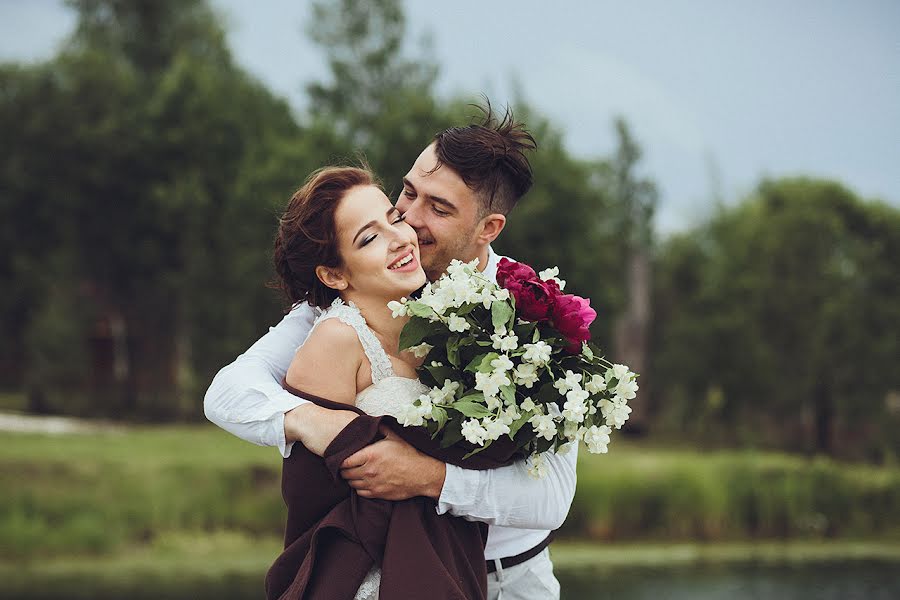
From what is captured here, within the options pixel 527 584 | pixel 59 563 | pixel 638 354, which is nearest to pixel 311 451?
pixel 527 584

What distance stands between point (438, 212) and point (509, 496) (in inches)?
48.8

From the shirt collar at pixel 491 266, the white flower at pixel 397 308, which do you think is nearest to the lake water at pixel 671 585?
the shirt collar at pixel 491 266

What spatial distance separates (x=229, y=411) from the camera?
9.97 feet

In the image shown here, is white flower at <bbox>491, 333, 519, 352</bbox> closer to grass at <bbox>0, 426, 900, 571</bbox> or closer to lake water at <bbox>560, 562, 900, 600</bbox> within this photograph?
lake water at <bbox>560, 562, 900, 600</bbox>

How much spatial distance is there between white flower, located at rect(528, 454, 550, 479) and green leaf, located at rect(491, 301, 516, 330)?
1.33ft

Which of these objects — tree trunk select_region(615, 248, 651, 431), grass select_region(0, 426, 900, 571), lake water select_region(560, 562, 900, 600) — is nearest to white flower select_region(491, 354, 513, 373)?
lake water select_region(560, 562, 900, 600)

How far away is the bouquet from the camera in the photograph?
286 cm

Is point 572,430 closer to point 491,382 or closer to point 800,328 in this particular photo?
point 491,382

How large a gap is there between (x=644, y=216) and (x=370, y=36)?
9.74 m

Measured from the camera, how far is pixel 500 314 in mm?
2932

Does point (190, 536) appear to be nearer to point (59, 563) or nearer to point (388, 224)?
point (59, 563)

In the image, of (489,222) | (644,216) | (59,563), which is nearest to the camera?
(489,222)

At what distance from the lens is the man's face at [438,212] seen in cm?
382

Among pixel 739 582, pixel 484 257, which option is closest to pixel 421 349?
pixel 484 257
